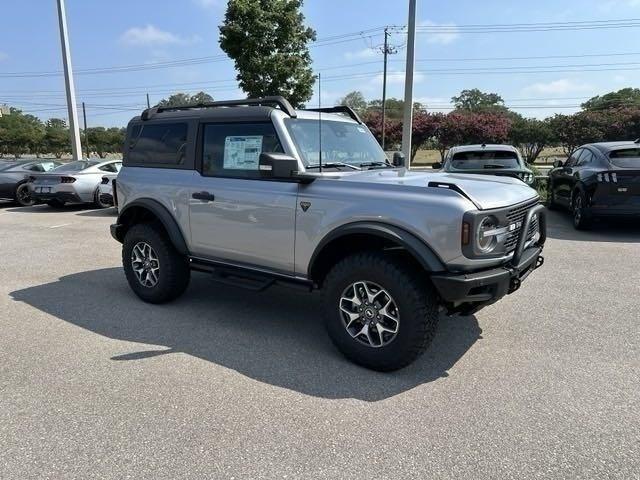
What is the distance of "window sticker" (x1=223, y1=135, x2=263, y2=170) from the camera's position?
4.29 meters

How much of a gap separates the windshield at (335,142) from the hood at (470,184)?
33 cm

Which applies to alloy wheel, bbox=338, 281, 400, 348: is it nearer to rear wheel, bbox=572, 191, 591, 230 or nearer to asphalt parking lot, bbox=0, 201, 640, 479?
asphalt parking lot, bbox=0, 201, 640, 479

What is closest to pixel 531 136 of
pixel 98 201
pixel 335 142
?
pixel 98 201

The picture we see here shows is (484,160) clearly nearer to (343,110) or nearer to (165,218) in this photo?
(343,110)

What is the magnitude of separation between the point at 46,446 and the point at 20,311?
2.77m

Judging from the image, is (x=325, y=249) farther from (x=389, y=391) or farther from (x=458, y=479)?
(x=458, y=479)

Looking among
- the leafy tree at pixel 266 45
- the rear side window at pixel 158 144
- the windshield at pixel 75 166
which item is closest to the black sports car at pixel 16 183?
the windshield at pixel 75 166

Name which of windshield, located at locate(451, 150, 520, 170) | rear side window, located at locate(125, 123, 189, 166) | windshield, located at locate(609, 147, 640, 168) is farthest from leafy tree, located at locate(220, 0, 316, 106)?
rear side window, located at locate(125, 123, 189, 166)

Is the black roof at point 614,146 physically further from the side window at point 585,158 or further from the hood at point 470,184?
the hood at point 470,184

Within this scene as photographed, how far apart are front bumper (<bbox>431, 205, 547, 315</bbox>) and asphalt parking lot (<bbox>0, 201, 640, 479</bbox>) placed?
1.83ft

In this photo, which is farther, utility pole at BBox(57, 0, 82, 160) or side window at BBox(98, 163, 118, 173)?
utility pole at BBox(57, 0, 82, 160)

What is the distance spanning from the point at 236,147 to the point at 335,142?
0.91 metres

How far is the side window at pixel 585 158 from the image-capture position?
910 centimetres

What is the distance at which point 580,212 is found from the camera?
880 centimetres
